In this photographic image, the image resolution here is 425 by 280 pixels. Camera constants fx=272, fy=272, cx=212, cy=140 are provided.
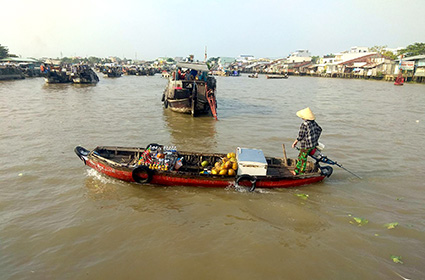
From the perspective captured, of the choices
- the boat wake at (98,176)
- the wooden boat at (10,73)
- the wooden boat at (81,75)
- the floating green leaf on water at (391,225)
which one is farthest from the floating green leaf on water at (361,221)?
the wooden boat at (10,73)

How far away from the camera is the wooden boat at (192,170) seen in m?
6.30

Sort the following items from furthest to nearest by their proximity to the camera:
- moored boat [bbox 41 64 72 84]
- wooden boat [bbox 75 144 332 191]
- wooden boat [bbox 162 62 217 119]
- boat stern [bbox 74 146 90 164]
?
1. moored boat [bbox 41 64 72 84]
2. wooden boat [bbox 162 62 217 119]
3. boat stern [bbox 74 146 90 164]
4. wooden boat [bbox 75 144 332 191]

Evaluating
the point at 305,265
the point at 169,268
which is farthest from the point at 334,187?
the point at 169,268

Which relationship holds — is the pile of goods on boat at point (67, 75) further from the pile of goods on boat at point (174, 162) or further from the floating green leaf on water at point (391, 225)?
the floating green leaf on water at point (391, 225)

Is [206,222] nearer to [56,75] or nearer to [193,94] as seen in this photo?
[193,94]

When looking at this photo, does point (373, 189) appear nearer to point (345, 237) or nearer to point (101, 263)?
point (345, 237)

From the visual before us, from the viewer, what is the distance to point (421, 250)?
15.2ft

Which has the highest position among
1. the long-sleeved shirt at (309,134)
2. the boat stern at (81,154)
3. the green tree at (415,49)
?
the green tree at (415,49)

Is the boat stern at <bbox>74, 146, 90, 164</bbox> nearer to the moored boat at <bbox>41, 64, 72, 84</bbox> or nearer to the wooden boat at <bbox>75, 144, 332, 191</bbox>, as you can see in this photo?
the wooden boat at <bbox>75, 144, 332, 191</bbox>

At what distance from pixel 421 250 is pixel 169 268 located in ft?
14.0

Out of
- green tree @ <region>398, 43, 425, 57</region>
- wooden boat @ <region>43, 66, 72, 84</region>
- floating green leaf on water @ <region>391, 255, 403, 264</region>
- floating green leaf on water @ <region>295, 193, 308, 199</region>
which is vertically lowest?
floating green leaf on water @ <region>391, 255, 403, 264</region>

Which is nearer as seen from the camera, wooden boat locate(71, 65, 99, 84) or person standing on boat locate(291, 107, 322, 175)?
person standing on boat locate(291, 107, 322, 175)

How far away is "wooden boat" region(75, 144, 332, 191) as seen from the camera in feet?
20.7

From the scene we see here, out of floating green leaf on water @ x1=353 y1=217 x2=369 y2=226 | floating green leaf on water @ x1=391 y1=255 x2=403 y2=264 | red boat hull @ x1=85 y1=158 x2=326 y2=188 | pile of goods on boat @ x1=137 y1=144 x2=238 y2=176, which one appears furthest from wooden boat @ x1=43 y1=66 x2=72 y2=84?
floating green leaf on water @ x1=391 y1=255 x2=403 y2=264
